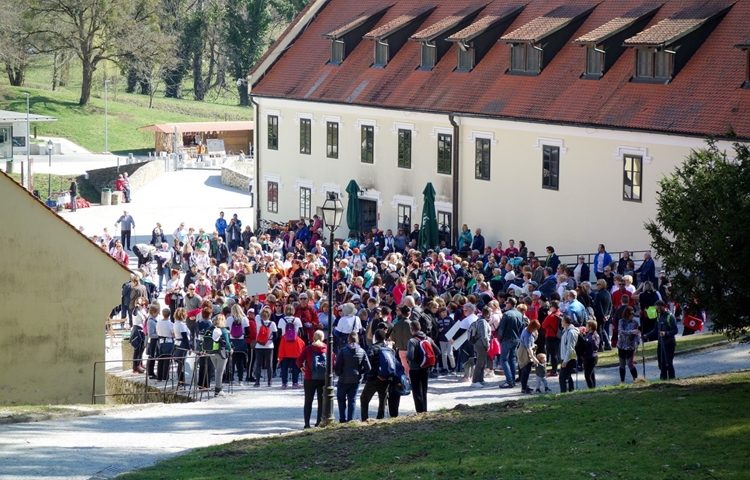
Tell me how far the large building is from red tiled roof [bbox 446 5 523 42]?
0.07m

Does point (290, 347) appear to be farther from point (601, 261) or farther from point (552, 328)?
point (601, 261)

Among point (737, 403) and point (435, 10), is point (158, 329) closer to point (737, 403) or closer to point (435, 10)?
point (737, 403)

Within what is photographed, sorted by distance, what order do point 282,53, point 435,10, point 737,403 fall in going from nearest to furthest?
point 737,403 < point 435,10 < point 282,53

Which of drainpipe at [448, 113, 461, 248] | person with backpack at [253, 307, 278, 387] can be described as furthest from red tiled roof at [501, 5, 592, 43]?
person with backpack at [253, 307, 278, 387]

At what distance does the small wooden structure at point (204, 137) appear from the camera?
8706 centimetres

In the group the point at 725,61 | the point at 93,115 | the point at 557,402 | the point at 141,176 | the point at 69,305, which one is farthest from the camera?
the point at 93,115

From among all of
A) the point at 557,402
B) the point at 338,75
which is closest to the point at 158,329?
the point at 557,402

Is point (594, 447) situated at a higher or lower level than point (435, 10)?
lower

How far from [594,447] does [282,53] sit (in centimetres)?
3712

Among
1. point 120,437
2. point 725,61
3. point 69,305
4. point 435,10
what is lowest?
point 120,437

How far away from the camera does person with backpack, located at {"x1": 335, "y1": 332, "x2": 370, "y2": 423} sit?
21922 millimetres

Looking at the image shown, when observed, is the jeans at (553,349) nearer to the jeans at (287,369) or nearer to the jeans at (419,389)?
the jeans at (419,389)

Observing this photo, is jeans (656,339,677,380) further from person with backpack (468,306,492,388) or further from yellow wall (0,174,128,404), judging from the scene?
yellow wall (0,174,128,404)

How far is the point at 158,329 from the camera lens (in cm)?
2791
